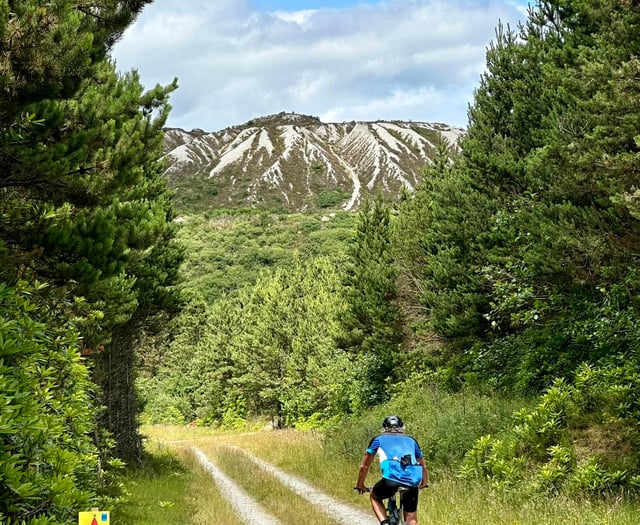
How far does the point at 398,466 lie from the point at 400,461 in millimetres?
67

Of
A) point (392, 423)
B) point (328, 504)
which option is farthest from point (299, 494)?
point (392, 423)

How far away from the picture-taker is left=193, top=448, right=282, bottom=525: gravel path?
11470 mm

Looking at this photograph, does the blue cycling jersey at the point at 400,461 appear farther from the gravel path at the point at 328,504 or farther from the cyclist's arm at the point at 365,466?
the gravel path at the point at 328,504

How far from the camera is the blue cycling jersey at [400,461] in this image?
6453 mm

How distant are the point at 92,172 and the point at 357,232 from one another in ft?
83.1

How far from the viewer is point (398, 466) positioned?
21.2ft

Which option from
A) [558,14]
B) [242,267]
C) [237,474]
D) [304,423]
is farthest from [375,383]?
[242,267]

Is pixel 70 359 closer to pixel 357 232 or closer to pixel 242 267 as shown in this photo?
pixel 357 232

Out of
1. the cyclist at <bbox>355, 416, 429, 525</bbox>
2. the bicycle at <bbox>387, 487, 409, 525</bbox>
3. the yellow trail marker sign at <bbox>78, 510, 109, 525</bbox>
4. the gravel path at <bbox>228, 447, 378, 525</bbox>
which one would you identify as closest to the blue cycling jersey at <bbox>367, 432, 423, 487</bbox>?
the cyclist at <bbox>355, 416, 429, 525</bbox>

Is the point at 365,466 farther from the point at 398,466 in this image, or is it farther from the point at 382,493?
the point at 398,466

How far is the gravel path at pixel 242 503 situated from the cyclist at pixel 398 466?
5292 millimetres

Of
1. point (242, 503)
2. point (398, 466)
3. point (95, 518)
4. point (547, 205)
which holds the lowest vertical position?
point (242, 503)

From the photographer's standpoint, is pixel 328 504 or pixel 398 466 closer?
pixel 398 466

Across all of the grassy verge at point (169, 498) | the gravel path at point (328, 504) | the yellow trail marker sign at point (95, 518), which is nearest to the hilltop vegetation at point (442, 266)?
the yellow trail marker sign at point (95, 518)
